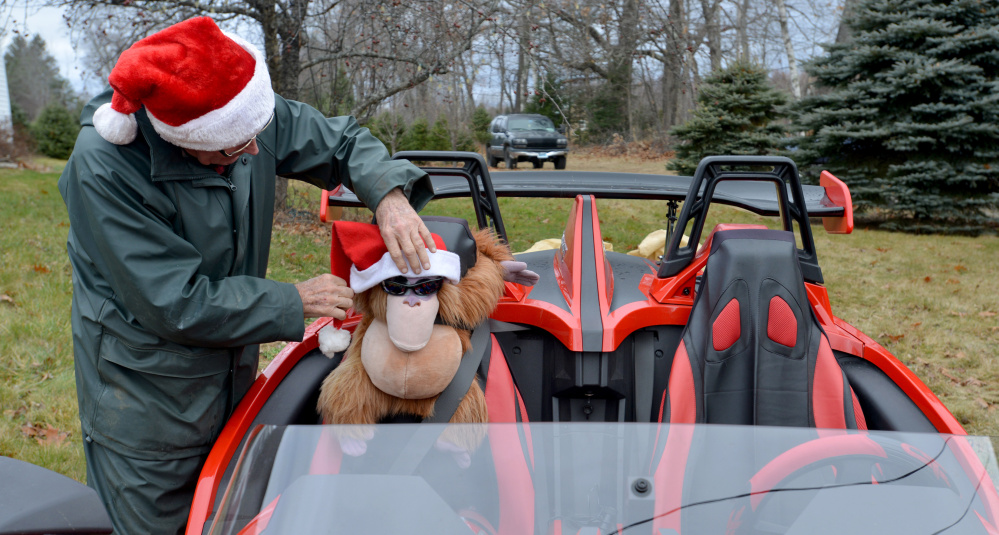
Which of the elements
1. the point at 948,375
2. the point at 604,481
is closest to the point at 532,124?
the point at 948,375

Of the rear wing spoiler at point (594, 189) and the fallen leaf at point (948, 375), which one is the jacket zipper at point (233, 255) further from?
the fallen leaf at point (948, 375)

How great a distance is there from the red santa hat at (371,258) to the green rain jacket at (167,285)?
14 cm

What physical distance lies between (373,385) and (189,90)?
872 mm

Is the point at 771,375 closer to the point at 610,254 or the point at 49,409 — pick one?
the point at 610,254

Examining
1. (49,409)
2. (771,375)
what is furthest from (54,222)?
(771,375)

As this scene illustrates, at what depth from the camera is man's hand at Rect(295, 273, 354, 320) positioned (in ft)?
5.88

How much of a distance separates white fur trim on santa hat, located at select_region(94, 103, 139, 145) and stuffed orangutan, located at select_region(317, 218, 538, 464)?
0.53 metres

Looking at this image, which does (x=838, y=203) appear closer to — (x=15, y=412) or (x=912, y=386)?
(x=912, y=386)

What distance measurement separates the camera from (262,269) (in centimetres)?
217

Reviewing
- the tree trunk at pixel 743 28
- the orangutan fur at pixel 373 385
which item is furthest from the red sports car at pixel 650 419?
the tree trunk at pixel 743 28

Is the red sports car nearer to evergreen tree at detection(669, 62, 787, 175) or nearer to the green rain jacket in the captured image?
the green rain jacket

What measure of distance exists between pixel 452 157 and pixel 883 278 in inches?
266

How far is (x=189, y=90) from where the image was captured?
156cm

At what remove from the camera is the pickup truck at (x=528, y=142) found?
1916 centimetres
